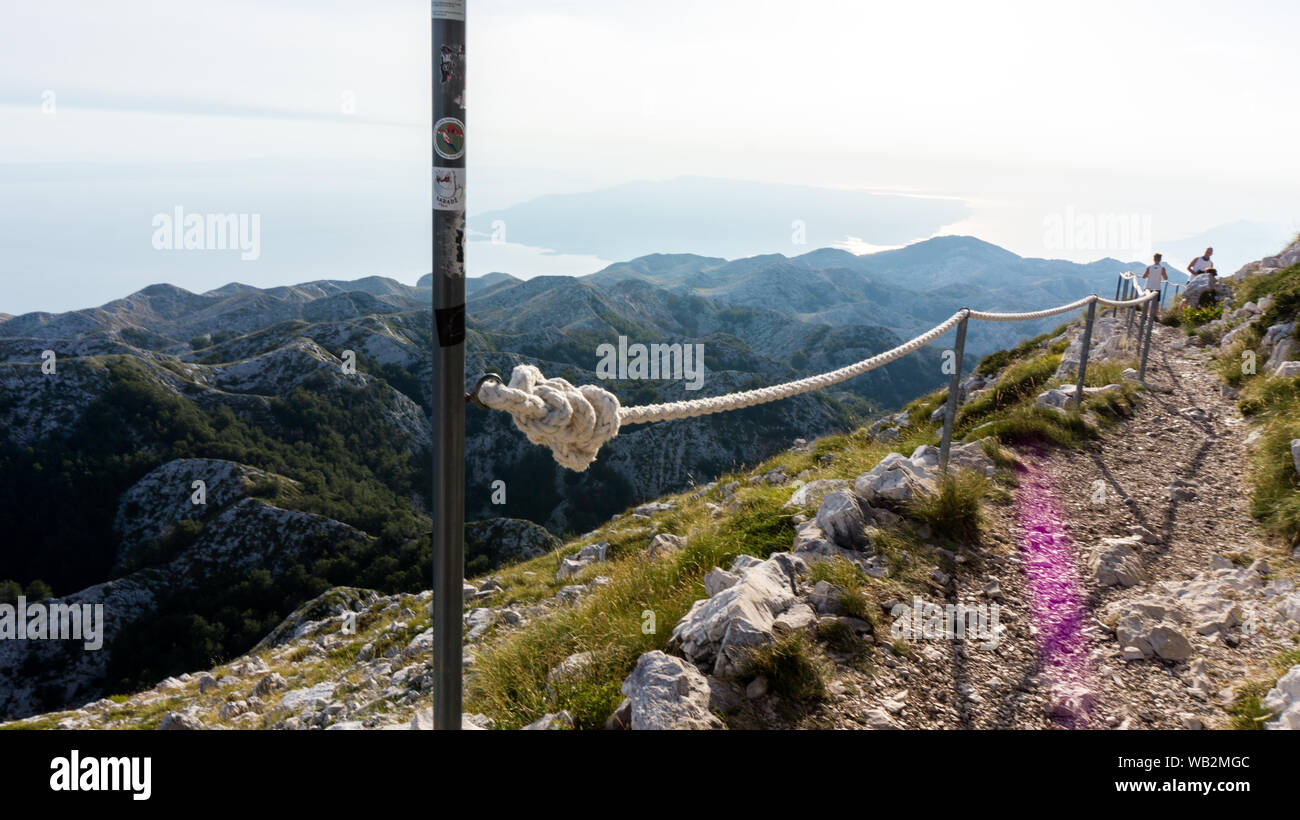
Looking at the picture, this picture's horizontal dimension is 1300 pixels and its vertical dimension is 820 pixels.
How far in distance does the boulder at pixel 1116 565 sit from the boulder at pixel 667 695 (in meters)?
4.14

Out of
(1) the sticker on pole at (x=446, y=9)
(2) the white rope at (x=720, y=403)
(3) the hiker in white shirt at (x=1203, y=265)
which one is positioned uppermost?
(3) the hiker in white shirt at (x=1203, y=265)

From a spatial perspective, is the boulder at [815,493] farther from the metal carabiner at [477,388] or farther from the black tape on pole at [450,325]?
the black tape on pole at [450,325]

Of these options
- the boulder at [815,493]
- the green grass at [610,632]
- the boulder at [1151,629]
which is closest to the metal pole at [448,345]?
the green grass at [610,632]

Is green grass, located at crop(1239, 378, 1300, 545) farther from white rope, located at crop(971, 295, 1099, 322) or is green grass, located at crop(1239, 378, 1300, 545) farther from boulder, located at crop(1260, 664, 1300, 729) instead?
boulder, located at crop(1260, 664, 1300, 729)

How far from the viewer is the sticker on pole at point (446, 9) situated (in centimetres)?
257

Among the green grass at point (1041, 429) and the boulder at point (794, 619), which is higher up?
the green grass at point (1041, 429)

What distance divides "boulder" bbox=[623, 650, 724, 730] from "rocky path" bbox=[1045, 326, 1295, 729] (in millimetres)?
2548

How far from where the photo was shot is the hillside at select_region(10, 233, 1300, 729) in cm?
397

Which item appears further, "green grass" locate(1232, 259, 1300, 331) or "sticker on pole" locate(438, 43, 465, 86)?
"green grass" locate(1232, 259, 1300, 331)

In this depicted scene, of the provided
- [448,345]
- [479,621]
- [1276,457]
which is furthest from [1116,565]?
[479,621]

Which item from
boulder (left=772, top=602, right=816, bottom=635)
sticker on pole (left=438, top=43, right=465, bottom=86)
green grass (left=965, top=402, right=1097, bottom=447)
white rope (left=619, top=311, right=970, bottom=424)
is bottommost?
boulder (left=772, top=602, right=816, bottom=635)

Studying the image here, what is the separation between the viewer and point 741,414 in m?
138

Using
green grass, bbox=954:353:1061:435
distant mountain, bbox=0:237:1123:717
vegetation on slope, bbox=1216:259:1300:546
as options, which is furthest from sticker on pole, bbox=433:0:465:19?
distant mountain, bbox=0:237:1123:717
